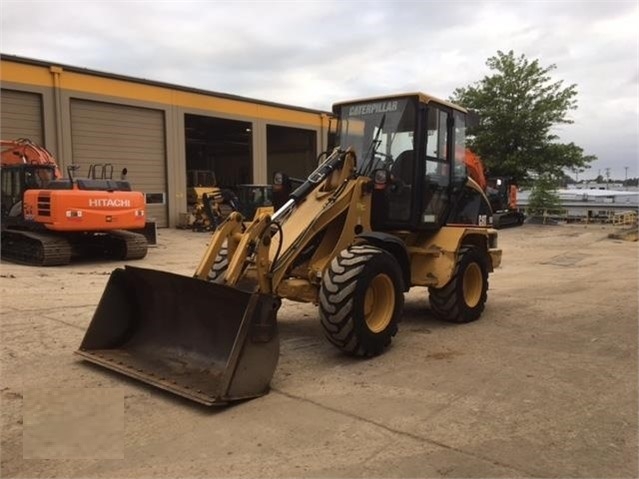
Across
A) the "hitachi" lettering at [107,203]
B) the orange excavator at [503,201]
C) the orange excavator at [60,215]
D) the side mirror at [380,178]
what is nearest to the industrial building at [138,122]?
the orange excavator at [60,215]

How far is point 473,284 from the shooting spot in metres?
8.07

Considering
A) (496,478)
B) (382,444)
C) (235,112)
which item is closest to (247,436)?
(382,444)

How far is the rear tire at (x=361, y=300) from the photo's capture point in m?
5.46

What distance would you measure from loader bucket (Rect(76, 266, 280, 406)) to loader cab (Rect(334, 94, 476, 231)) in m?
2.43

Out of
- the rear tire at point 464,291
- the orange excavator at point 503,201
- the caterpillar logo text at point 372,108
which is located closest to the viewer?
the caterpillar logo text at point 372,108

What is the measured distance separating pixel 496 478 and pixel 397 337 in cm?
335

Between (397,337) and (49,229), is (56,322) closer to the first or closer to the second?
(397,337)

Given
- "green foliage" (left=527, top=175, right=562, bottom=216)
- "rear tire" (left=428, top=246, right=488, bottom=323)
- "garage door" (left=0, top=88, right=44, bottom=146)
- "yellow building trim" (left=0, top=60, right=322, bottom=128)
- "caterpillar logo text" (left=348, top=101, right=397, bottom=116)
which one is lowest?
"rear tire" (left=428, top=246, right=488, bottom=323)

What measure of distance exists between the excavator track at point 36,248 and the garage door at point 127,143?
7.59m

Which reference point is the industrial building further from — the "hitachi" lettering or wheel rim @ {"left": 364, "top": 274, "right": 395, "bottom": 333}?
wheel rim @ {"left": 364, "top": 274, "right": 395, "bottom": 333}

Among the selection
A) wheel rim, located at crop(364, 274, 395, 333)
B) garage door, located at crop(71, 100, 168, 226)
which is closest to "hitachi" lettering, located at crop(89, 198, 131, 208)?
garage door, located at crop(71, 100, 168, 226)

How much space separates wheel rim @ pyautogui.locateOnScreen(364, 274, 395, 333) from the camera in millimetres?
5883

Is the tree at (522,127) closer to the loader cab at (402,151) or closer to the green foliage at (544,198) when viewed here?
the green foliage at (544,198)

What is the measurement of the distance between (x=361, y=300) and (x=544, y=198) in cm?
2931
